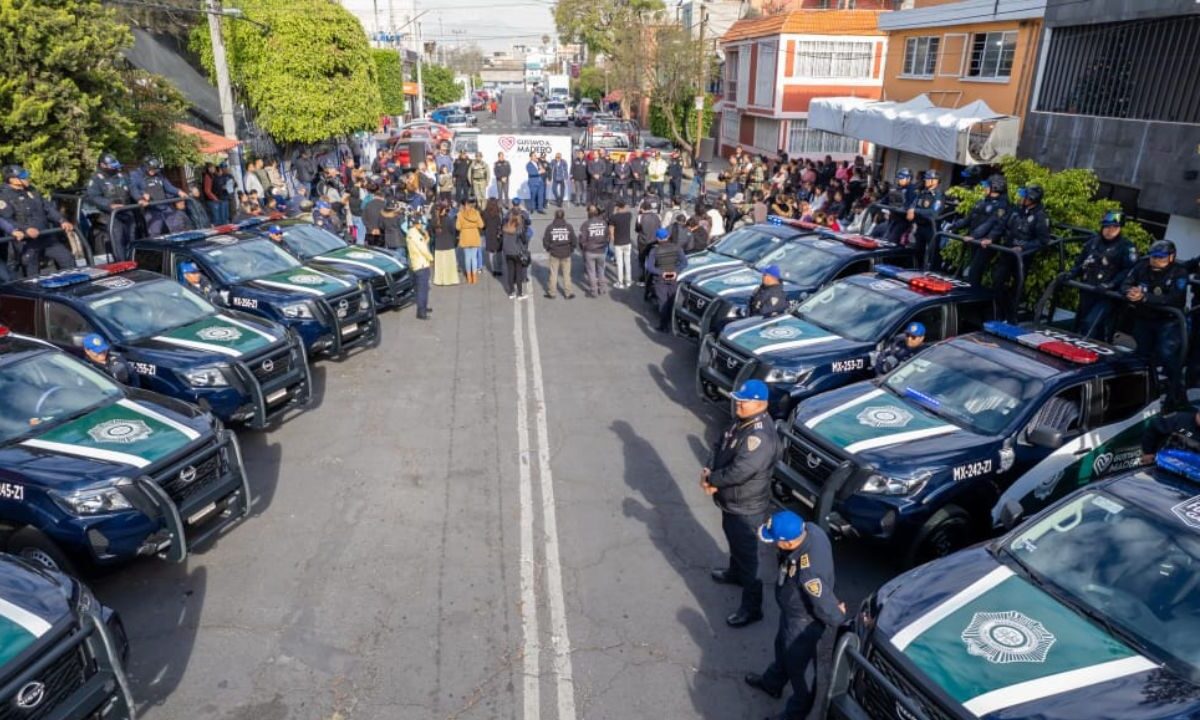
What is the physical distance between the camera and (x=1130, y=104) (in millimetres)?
13688

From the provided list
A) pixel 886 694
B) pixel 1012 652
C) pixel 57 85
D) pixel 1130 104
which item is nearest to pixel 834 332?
pixel 1012 652

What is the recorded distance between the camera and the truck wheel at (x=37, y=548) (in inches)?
210

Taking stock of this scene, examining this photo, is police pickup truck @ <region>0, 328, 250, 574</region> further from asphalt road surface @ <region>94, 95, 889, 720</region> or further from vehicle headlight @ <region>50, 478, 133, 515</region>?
asphalt road surface @ <region>94, 95, 889, 720</region>

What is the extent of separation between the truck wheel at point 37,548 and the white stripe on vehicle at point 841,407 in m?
5.59

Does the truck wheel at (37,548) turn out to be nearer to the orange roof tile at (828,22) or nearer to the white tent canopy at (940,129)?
the white tent canopy at (940,129)

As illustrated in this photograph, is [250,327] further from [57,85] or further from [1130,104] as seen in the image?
[1130,104]

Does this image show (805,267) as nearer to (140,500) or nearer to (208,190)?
(140,500)

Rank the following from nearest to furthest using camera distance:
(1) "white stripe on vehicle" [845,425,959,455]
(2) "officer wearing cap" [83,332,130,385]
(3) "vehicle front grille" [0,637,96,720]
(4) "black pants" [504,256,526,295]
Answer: (3) "vehicle front grille" [0,637,96,720]
(1) "white stripe on vehicle" [845,425,959,455]
(2) "officer wearing cap" [83,332,130,385]
(4) "black pants" [504,256,526,295]

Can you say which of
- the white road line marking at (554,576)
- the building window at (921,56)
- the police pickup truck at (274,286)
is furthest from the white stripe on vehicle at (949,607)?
the building window at (921,56)

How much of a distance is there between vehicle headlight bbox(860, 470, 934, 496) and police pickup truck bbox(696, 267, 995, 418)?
Result: 85.5 inches

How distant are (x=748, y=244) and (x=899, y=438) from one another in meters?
6.38

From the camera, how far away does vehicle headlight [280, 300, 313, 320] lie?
980 cm

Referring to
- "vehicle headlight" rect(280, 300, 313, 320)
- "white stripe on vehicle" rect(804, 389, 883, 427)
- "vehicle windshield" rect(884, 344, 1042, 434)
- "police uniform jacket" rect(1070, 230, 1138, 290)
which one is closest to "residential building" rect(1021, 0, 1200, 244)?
"police uniform jacket" rect(1070, 230, 1138, 290)

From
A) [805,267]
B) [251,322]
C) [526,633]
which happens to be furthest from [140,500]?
[805,267]
